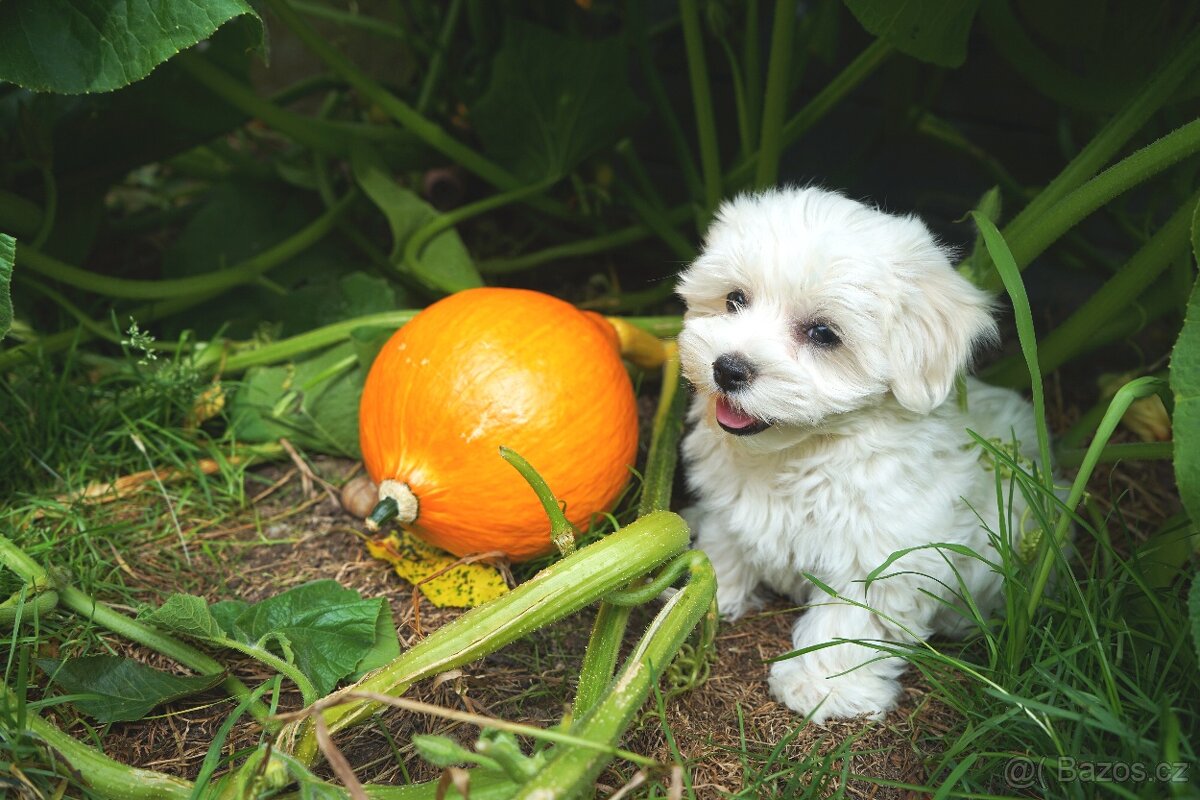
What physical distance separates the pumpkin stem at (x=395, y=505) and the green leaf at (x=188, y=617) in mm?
362

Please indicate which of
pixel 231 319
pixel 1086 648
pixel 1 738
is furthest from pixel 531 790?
pixel 231 319

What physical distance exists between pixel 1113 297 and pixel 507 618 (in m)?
1.61

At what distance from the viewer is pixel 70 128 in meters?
2.57

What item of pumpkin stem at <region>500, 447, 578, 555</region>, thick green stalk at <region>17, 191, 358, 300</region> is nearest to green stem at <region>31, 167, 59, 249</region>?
thick green stalk at <region>17, 191, 358, 300</region>

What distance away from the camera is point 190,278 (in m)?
2.71

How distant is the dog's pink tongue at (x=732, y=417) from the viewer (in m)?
1.84

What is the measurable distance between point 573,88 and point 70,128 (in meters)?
1.38

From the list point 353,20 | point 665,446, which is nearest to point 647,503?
point 665,446

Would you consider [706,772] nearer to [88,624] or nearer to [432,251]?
[88,624]

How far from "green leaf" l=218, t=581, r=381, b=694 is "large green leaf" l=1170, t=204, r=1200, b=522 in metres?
1.48

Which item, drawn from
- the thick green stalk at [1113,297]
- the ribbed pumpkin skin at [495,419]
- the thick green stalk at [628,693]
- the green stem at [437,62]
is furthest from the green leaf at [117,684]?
the thick green stalk at [1113,297]

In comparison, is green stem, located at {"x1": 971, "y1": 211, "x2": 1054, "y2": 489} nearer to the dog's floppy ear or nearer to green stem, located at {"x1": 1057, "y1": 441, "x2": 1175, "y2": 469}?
the dog's floppy ear

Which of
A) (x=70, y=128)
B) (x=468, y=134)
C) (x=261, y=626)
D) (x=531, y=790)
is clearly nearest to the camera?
(x=531, y=790)

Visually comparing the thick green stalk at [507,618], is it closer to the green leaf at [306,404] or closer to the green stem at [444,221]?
the green leaf at [306,404]
